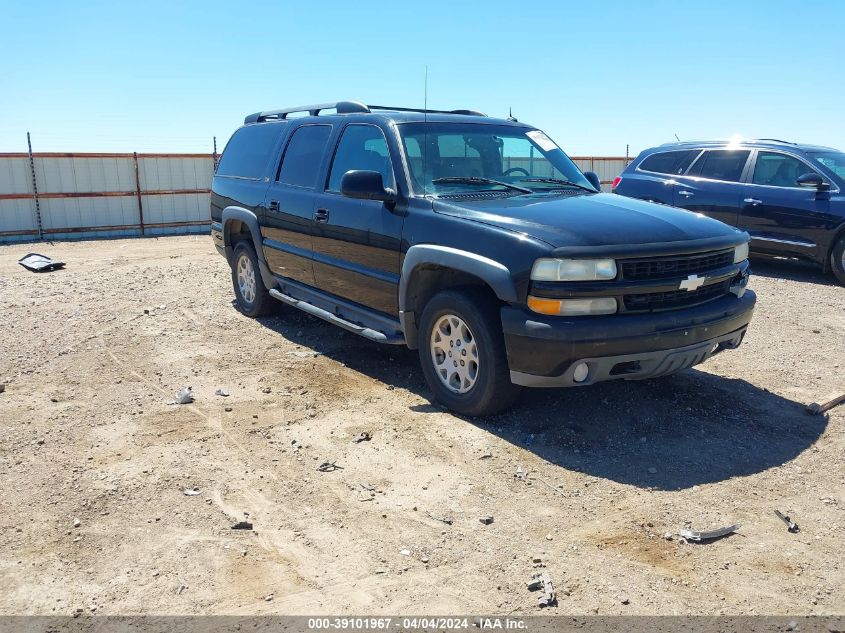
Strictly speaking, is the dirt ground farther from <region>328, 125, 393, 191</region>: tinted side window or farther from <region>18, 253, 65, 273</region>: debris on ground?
<region>18, 253, 65, 273</region>: debris on ground

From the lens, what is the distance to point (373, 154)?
5492 mm

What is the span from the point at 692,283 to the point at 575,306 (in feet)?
2.79

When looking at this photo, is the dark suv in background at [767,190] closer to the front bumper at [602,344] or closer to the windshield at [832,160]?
the windshield at [832,160]

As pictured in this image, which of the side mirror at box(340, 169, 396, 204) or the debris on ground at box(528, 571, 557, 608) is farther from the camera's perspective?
the side mirror at box(340, 169, 396, 204)

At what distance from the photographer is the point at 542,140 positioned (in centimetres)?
604

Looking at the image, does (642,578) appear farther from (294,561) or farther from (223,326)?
(223,326)

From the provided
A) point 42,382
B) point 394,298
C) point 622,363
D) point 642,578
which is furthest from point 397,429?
point 42,382

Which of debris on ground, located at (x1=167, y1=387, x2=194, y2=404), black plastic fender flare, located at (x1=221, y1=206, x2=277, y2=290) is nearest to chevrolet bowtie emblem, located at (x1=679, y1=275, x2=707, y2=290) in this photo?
debris on ground, located at (x1=167, y1=387, x2=194, y2=404)

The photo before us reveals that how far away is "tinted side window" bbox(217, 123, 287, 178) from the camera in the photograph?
7035 millimetres

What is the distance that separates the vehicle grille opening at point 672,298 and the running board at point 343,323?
1.70 metres

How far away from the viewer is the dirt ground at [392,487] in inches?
116

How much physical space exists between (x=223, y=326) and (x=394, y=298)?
288cm

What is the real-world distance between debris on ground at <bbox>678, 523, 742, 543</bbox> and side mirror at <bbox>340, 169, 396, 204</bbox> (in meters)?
2.90

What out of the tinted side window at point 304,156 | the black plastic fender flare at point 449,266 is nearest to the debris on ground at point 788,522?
the black plastic fender flare at point 449,266
